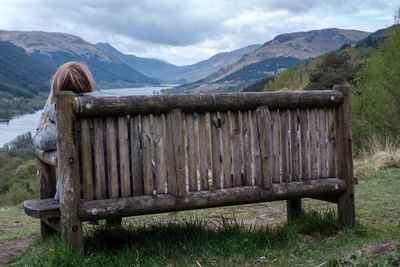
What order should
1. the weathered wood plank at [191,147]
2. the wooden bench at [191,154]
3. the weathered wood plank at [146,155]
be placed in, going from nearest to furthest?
the wooden bench at [191,154]
the weathered wood plank at [146,155]
the weathered wood plank at [191,147]

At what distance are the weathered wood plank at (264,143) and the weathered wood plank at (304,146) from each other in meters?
0.48

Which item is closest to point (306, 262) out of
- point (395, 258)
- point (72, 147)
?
point (395, 258)

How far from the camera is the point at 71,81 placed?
5543 mm

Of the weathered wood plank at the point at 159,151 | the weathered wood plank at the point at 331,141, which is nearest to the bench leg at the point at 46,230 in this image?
the weathered wood plank at the point at 159,151

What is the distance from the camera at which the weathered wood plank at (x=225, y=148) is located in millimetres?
5598

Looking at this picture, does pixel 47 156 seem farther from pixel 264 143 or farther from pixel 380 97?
pixel 380 97

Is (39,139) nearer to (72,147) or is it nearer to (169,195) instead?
(72,147)

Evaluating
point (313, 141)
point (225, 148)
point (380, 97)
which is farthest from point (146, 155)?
point (380, 97)

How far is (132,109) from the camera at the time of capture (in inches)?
203

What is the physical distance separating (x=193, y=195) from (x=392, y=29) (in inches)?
847

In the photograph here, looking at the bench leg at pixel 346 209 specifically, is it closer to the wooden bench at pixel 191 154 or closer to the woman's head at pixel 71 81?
→ the wooden bench at pixel 191 154

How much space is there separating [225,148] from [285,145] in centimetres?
75

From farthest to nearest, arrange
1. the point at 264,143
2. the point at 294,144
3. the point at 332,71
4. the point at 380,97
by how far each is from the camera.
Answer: the point at 332,71, the point at 380,97, the point at 294,144, the point at 264,143

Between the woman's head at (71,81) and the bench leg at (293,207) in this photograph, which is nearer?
the woman's head at (71,81)
